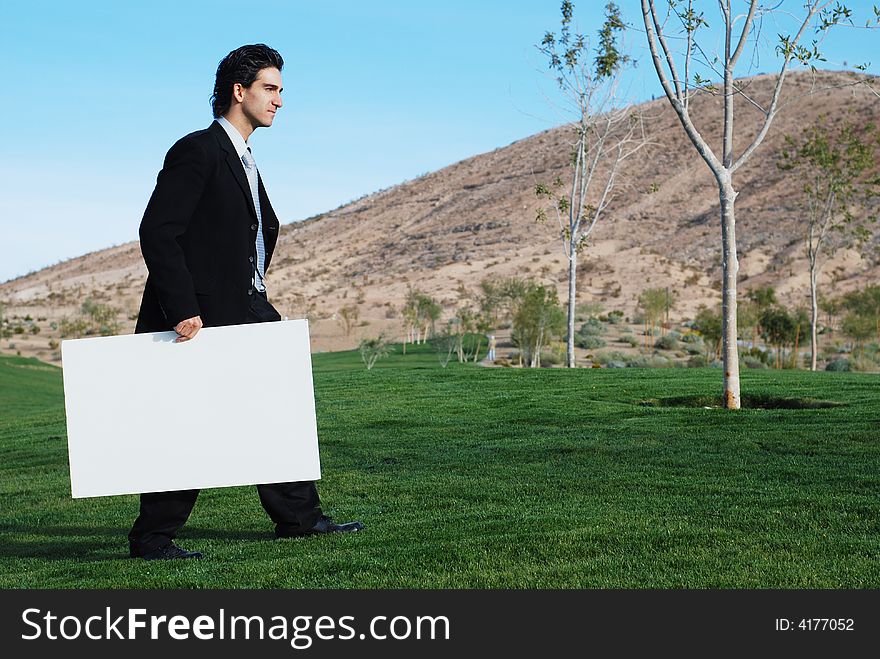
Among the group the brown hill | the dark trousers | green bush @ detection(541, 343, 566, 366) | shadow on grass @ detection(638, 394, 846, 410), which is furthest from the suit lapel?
the brown hill

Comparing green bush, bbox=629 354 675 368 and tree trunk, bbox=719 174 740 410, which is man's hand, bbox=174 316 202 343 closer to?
tree trunk, bbox=719 174 740 410

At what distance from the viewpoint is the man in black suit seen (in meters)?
4.28

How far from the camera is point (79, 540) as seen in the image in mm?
5402

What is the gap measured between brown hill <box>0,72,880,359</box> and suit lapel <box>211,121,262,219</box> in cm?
3733

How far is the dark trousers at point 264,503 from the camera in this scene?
4508 millimetres

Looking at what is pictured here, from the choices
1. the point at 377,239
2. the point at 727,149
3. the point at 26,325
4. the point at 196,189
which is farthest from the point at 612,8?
the point at 377,239

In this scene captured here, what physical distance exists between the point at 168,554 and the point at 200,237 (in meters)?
1.44

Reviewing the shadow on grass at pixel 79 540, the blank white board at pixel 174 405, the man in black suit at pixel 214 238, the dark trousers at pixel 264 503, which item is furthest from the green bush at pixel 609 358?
the blank white board at pixel 174 405

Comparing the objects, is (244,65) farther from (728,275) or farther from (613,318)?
(613,318)

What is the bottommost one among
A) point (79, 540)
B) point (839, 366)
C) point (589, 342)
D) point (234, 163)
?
point (839, 366)

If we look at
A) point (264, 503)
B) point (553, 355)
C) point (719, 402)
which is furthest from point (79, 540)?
point (553, 355)

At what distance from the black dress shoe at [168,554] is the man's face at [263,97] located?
2004 mm

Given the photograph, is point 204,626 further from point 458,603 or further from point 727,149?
point 727,149

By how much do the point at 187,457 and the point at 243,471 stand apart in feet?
0.80
